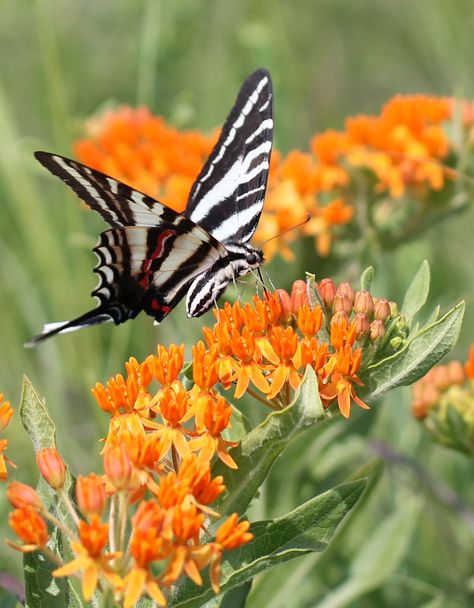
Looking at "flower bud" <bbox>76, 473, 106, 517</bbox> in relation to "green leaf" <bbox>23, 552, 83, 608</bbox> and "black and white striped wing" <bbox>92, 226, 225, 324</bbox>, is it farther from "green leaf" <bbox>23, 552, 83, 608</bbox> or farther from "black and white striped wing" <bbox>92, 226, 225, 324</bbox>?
"black and white striped wing" <bbox>92, 226, 225, 324</bbox>

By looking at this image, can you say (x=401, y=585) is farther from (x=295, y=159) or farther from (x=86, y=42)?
(x=86, y=42)

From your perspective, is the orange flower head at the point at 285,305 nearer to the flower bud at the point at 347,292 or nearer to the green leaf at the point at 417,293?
the flower bud at the point at 347,292

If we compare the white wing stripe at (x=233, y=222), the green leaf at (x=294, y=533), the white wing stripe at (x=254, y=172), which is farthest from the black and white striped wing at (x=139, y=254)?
the green leaf at (x=294, y=533)

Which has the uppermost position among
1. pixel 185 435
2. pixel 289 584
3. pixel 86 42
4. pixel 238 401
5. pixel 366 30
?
pixel 86 42

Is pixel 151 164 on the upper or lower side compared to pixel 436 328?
upper

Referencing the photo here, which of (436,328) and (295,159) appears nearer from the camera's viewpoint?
(436,328)

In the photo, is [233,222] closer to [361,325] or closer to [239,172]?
[239,172]

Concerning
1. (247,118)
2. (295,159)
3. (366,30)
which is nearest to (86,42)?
(366,30)
